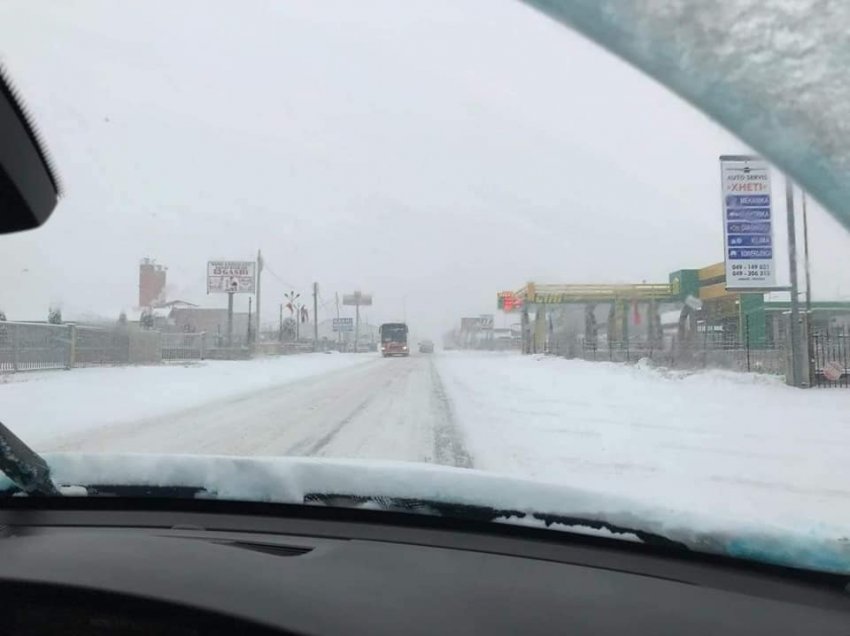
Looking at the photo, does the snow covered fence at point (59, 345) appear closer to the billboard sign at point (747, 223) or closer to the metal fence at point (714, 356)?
the metal fence at point (714, 356)

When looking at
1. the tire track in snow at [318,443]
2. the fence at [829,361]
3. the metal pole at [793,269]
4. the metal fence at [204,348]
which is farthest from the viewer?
the metal fence at [204,348]

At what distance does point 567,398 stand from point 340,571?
10.6 meters

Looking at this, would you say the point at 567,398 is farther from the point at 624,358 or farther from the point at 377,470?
the point at 377,470

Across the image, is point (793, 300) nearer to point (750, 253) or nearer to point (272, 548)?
point (750, 253)

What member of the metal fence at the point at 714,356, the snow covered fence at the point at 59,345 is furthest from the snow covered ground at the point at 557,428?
the snow covered fence at the point at 59,345

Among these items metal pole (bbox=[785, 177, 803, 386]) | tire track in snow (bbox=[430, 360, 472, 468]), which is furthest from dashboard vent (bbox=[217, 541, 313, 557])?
tire track in snow (bbox=[430, 360, 472, 468])

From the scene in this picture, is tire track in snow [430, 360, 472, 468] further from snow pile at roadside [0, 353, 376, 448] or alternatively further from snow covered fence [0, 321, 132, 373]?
snow covered fence [0, 321, 132, 373]

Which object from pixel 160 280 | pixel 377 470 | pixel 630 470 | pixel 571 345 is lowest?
pixel 630 470

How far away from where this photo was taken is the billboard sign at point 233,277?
862 centimetres

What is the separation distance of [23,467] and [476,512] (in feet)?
6.13

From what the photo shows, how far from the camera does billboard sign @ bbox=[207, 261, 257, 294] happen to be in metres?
8.62

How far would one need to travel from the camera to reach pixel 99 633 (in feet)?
7.60

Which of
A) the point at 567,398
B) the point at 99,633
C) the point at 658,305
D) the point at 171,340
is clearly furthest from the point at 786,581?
the point at 171,340

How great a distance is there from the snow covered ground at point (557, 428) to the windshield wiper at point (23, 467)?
2.00 m
